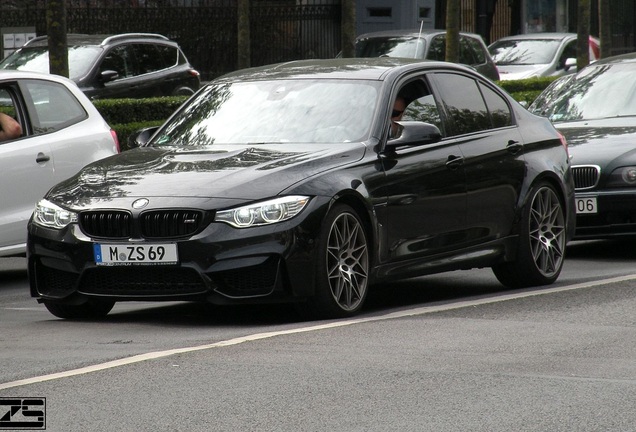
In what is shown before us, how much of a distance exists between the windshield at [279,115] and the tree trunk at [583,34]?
1910 centimetres

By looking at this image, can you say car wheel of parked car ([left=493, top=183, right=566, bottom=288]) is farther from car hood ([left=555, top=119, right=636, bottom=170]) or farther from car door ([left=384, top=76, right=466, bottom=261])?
car hood ([left=555, top=119, right=636, bottom=170])

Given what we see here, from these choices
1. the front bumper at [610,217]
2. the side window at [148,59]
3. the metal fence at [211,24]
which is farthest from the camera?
the metal fence at [211,24]

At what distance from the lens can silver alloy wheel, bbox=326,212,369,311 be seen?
8688 millimetres

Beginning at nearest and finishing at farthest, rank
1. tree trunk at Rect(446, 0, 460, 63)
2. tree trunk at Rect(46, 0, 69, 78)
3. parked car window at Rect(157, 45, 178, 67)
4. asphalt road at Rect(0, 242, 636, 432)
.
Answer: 1. asphalt road at Rect(0, 242, 636, 432)
2. tree trunk at Rect(46, 0, 69, 78)
3. tree trunk at Rect(446, 0, 460, 63)
4. parked car window at Rect(157, 45, 178, 67)

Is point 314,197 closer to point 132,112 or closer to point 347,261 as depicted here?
point 347,261

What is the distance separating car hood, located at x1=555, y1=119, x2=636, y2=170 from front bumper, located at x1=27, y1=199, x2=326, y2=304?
4.51 metres

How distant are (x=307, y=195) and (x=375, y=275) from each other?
0.89 meters

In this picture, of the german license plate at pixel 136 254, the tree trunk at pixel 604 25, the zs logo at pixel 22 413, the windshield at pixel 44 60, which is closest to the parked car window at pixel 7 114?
the german license plate at pixel 136 254

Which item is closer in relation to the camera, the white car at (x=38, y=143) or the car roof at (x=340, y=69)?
the car roof at (x=340, y=69)

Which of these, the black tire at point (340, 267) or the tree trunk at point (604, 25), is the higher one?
the tree trunk at point (604, 25)

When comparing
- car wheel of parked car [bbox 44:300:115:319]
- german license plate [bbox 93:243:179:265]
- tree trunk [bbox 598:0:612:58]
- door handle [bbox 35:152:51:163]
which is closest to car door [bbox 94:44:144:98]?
door handle [bbox 35:152:51:163]

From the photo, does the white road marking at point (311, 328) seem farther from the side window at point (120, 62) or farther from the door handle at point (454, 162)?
the side window at point (120, 62)

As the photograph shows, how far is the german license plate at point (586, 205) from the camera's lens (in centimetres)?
1230

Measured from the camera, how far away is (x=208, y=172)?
8680 millimetres
